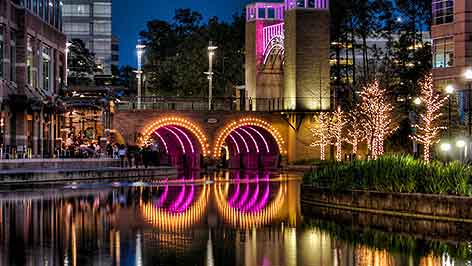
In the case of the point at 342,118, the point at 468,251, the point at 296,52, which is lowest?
the point at 468,251

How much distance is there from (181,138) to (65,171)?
33.7 m

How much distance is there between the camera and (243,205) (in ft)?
113

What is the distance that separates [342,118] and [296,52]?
6.19m

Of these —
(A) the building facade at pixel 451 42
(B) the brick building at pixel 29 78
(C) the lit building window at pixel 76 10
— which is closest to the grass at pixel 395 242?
(B) the brick building at pixel 29 78

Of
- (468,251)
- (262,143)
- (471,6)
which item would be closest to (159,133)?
(262,143)

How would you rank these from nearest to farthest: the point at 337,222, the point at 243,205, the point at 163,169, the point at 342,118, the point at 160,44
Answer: the point at 337,222, the point at 243,205, the point at 163,169, the point at 342,118, the point at 160,44

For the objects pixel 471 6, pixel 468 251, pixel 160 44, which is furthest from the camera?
pixel 160 44

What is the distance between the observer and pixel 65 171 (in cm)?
5109

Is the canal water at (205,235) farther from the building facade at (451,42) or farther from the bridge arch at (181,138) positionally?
the bridge arch at (181,138)

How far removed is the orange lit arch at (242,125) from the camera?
3115 inches

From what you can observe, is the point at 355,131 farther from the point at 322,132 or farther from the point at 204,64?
the point at 204,64

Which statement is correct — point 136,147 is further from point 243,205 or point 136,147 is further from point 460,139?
point 243,205

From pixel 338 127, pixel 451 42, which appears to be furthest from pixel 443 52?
pixel 338 127

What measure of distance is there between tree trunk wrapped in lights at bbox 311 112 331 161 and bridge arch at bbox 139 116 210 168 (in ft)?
27.8
